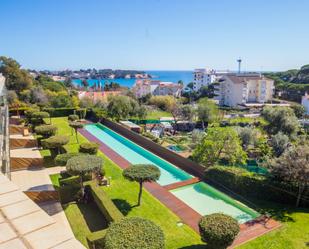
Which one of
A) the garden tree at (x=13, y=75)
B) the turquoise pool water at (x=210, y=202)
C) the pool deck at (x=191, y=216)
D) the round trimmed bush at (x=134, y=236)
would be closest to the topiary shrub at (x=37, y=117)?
the pool deck at (x=191, y=216)

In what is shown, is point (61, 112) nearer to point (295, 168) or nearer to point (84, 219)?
point (84, 219)

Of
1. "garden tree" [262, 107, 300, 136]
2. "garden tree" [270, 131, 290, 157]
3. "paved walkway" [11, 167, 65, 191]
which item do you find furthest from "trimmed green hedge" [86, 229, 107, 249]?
"garden tree" [262, 107, 300, 136]

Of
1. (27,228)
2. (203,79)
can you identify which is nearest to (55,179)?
(27,228)

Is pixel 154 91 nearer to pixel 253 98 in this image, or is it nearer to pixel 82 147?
pixel 253 98

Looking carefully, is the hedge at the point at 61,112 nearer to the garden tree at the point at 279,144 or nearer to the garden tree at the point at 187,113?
the garden tree at the point at 187,113

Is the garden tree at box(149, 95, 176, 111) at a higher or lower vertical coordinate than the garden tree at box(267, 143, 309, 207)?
higher

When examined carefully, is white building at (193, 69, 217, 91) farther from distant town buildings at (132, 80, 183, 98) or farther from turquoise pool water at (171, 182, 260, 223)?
turquoise pool water at (171, 182, 260, 223)
